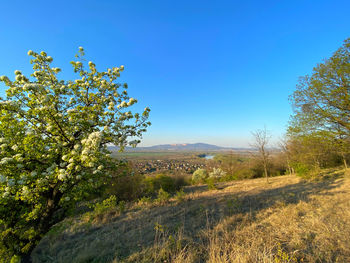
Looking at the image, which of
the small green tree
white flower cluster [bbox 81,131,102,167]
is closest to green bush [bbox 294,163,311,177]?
the small green tree

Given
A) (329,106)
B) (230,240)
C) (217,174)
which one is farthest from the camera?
(217,174)

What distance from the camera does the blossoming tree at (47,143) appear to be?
10.2ft

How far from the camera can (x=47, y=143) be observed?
379cm

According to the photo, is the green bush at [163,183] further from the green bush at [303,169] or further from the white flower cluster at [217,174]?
the green bush at [303,169]

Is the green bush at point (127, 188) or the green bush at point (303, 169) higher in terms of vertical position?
the green bush at point (303, 169)

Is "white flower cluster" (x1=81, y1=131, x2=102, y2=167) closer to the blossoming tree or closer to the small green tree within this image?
the blossoming tree

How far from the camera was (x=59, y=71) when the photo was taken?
4.31m

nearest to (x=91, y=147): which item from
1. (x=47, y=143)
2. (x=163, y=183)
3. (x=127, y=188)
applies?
(x=47, y=143)

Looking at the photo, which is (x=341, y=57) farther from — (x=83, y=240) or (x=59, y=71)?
(x=83, y=240)

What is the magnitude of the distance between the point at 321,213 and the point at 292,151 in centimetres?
1651

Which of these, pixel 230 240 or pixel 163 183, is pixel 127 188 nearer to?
pixel 163 183

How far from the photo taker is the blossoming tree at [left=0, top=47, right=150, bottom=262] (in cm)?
312

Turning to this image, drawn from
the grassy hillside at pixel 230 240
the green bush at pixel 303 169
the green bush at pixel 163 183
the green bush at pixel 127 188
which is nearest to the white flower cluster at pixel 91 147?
the grassy hillside at pixel 230 240

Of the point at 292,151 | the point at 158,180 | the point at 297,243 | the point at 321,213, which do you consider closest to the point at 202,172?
the point at 158,180
